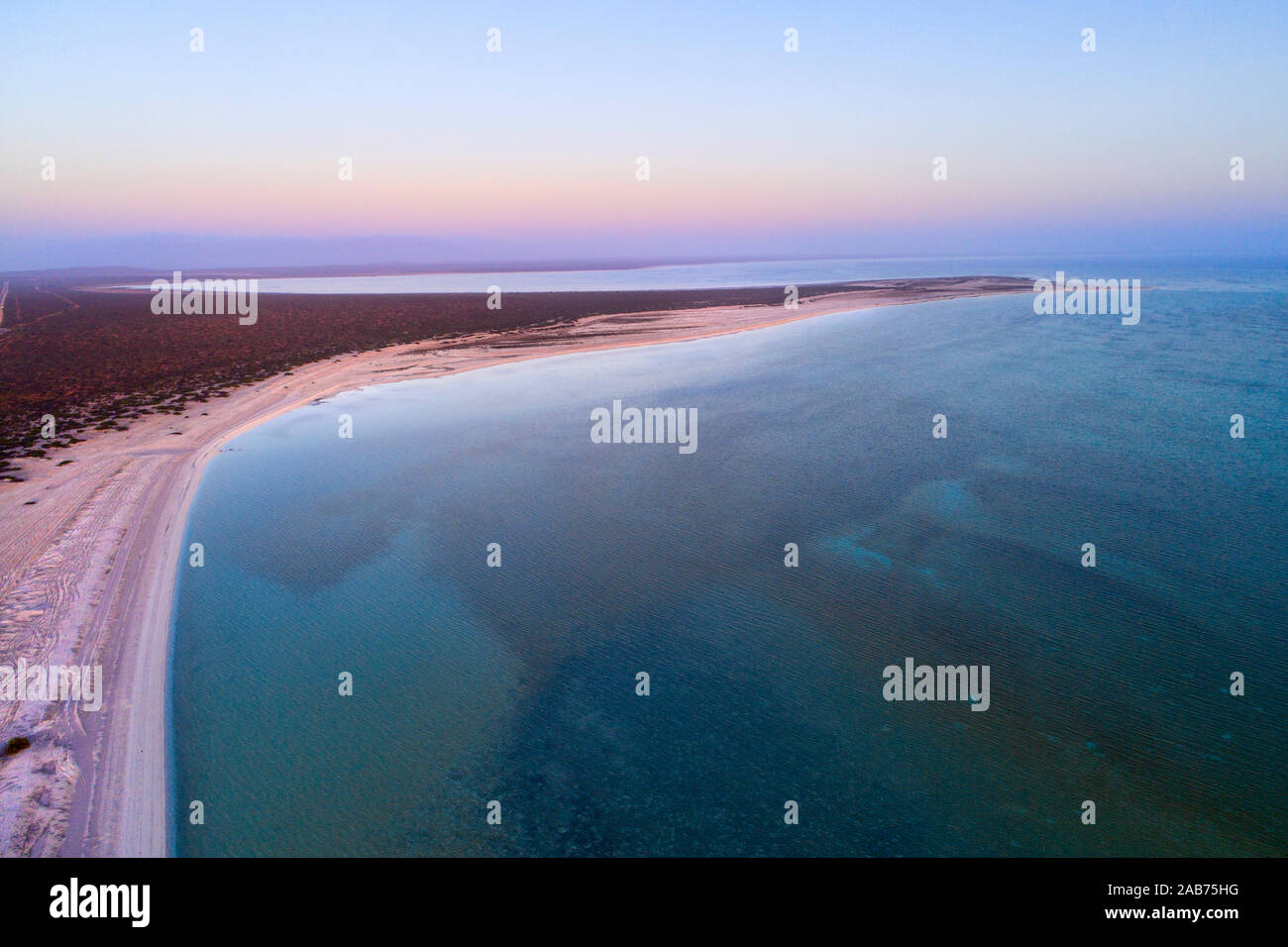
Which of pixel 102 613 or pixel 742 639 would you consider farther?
pixel 102 613

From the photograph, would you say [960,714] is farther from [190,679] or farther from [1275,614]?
[190,679]

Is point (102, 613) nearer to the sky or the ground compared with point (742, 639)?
nearer to the sky

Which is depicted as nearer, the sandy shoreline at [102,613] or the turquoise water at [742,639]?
the sandy shoreline at [102,613]

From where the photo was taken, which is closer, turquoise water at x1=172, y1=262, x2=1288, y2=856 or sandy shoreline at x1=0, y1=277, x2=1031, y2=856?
sandy shoreline at x1=0, y1=277, x2=1031, y2=856
